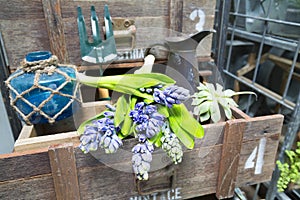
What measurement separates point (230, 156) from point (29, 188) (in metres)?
0.44

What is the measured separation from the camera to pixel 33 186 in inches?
18.1

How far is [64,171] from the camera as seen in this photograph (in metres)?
0.46

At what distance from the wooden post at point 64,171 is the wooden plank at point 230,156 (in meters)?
0.34

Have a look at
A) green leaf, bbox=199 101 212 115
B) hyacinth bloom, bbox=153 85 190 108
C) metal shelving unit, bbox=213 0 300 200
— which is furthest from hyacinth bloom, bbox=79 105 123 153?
metal shelving unit, bbox=213 0 300 200

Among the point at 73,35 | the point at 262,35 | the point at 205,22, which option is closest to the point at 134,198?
the point at 73,35

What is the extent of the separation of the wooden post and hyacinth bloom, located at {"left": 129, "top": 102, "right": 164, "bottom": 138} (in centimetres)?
15

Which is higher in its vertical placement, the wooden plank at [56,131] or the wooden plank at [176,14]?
the wooden plank at [176,14]

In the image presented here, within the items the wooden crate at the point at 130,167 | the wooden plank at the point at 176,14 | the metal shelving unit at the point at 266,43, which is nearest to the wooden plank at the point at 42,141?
the wooden crate at the point at 130,167

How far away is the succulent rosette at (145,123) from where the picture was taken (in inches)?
15.9

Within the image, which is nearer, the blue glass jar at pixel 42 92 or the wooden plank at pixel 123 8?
the blue glass jar at pixel 42 92

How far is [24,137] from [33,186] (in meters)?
0.11

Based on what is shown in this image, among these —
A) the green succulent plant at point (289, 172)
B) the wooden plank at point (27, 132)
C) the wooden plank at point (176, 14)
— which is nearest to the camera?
the wooden plank at point (27, 132)

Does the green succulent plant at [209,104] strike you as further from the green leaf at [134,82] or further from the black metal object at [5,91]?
the black metal object at [5,91]

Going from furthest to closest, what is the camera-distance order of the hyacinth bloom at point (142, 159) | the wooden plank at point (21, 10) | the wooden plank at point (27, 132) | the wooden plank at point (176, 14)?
the wooden plank at point (176, 14) → the wooden plank at point (21, 10) → the wooden plank at point (27, 132) → the hyacinth bloom at point (142, 159)
